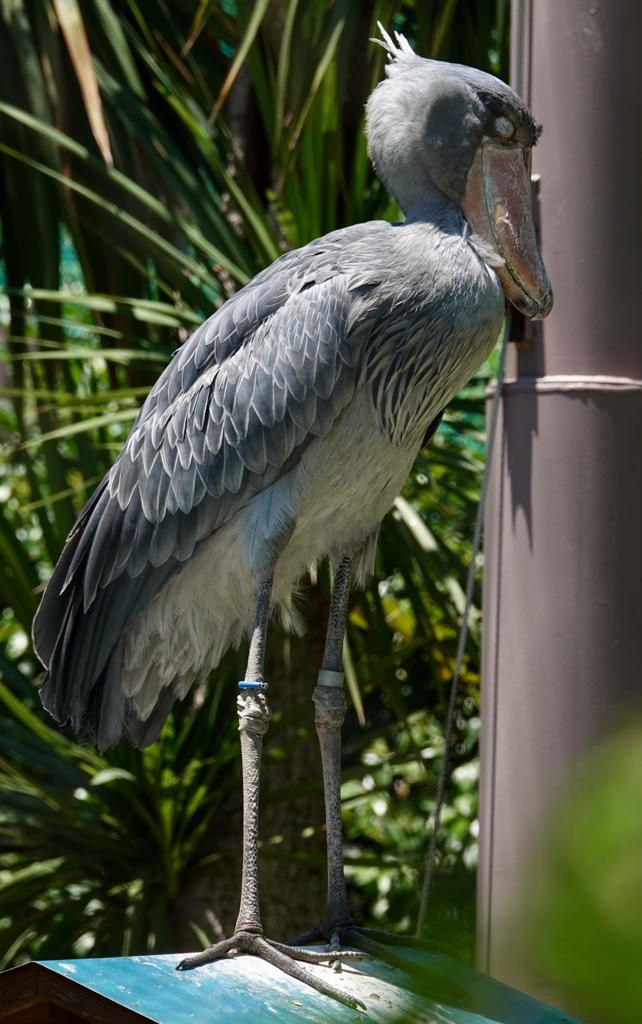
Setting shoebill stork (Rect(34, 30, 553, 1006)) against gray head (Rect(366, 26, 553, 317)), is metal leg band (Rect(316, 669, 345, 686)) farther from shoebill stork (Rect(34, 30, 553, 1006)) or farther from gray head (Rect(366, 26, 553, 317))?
gray head (Rect(366, 26, 553, 317))

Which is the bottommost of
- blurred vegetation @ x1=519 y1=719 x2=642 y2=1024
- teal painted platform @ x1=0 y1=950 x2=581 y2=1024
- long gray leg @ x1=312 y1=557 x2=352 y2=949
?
teal painted platform @ x1=0 y1=950 x2=581 y2=1024

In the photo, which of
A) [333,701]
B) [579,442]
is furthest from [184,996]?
[579,442]

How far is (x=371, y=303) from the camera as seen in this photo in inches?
97.3

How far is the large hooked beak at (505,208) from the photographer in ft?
8.46

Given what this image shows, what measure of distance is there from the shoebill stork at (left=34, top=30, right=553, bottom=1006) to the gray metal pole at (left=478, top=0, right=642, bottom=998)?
1.33ft

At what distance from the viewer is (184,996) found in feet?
6.42

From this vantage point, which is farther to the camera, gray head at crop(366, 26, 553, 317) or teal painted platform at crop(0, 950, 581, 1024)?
gray head at crop(366, 26, 553, 317)

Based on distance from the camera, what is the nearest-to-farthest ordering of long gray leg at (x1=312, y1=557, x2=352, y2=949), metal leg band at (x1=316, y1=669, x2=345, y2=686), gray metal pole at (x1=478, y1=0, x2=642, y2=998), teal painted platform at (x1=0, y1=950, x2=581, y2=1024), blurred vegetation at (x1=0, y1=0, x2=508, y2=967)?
teal painted platform at (x1=0, y1=950, x2=581, y2=1024) < long gray leg at (x1=312, y1=557, x2=352, y2=949) < metal leg band at (x1=316, y1=669, x2=345, y2=686) < gray metal pole at (x1=478, y1=0, x2=642, y2=998) < blurred vegetation at (x1=0, y1=0, x2=508, y2=967)

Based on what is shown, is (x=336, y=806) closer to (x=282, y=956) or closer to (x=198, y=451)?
(x=282, y=956)

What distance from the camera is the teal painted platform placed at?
1.81m

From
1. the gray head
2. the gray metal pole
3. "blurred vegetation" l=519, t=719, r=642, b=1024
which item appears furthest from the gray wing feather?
"blurred vegetation" l=519, t=719, r=642, b=1024

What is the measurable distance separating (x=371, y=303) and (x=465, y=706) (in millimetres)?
2795

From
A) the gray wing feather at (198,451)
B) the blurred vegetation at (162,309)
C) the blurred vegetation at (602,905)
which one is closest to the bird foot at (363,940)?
the gray wing feather at (198,451)

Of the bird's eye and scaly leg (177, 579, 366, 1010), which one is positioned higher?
the bird's eye
